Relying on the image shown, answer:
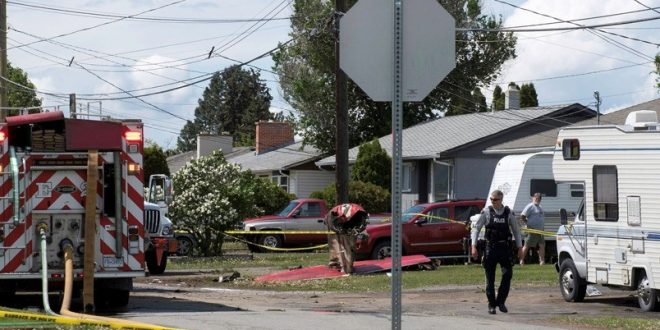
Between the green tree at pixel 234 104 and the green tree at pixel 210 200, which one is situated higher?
the green tree at pixel 234 104

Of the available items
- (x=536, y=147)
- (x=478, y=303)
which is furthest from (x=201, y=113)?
(x=478, y=303)

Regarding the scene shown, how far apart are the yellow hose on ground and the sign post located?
5.23m

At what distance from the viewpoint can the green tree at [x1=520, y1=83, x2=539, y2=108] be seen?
69.0 m

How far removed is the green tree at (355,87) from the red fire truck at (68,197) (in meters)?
43.2

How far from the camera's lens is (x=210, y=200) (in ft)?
112

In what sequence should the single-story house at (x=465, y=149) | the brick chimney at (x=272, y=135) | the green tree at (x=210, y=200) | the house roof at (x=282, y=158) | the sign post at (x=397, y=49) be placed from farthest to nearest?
the brick chimney at (x=272, y=135), the house roof at (x=282, y=158), the single-story house at (x=465, y=149), the green tree at (x=210, y=200), the sign post at (x=397, y=49)

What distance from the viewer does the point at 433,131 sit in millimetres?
49062

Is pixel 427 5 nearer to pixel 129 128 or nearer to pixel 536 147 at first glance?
pixel 129 128

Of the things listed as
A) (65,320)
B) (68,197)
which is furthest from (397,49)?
(68,197)

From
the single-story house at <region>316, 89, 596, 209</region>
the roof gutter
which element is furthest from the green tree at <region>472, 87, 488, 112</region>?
the roof gutter

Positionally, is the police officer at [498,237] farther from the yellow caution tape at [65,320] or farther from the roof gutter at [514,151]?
the roof gutter at [514,151]

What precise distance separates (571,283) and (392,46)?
1211 centimetres

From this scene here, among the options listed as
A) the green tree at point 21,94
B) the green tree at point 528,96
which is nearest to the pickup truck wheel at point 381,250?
the green tree at point 528,96

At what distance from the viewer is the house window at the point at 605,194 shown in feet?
58.8
